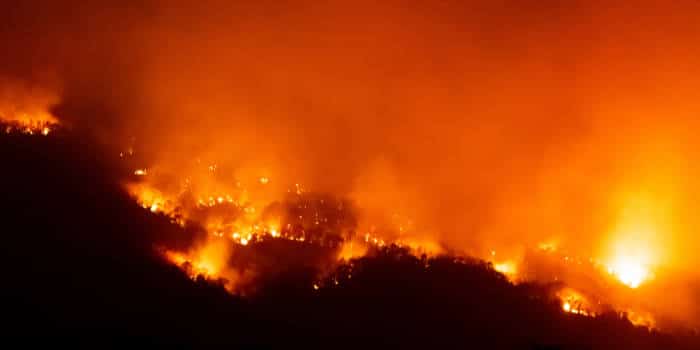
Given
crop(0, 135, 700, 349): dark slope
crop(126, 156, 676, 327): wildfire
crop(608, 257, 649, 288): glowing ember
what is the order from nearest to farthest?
crop(0, 135, 700, 349): dark slope, crop(126, 156, 676, 327): wildfire, crop(608, 257, 649, 288): glowing ember

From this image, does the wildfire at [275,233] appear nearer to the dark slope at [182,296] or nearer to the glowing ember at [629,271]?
the glowing ember at [629,271]

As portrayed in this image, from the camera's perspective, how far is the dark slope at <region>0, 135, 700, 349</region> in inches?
533

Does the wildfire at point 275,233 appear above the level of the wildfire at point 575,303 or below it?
above

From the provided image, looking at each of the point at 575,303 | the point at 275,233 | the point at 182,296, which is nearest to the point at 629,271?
the point at 575,303

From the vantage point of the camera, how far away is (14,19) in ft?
86.8

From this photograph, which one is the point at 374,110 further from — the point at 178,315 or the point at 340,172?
the point at 178,315

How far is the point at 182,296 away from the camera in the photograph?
14.6 m

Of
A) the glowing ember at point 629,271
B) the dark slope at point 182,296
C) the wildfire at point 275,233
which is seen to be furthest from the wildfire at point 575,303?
the glowing ember at point 629,271

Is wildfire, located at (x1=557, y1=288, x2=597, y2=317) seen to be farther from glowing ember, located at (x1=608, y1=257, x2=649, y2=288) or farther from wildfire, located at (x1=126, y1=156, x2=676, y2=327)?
glowing ember, located at (x1=608, y1=257, x2=649, y2=288)

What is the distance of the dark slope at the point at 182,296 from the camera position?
1355 centimetres

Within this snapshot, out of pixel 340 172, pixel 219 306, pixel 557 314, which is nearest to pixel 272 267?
pixel 219 306

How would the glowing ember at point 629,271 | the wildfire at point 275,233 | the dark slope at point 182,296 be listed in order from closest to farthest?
the dark slope at point 182,296 < the wildfire at point 275,233 < the glowing ember at point 629,271

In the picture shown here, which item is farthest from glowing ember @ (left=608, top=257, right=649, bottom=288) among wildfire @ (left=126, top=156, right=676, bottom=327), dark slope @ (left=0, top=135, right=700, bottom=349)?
dark slope @ (left=0, top=135, right=700, bottom=349)

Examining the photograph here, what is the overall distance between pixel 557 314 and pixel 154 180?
35.3 feet
